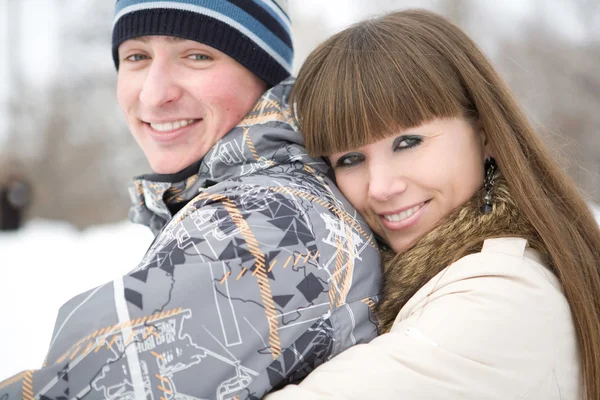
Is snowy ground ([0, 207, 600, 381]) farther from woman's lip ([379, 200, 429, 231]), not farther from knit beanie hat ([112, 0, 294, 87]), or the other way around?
knit beanie hat ([112, 0, 294, 87])

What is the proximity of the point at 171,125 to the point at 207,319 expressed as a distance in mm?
1026

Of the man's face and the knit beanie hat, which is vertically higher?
the knit beanie hat

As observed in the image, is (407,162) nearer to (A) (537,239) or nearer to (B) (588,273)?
(A) (537,239)

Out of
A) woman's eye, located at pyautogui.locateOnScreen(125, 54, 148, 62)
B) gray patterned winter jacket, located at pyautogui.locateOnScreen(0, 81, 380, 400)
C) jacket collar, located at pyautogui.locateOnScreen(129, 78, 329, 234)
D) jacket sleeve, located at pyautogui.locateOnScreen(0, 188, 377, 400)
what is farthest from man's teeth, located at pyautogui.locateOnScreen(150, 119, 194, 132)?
jacket sleeve, located at pyautogui.locateOnScreen(0, 188, 377, 400)

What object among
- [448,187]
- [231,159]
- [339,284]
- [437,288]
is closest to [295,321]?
[339,284]

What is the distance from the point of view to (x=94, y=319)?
4.08 ft

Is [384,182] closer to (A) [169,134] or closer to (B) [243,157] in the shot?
(B) [243,157]

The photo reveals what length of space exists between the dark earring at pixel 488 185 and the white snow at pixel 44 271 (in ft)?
10.0

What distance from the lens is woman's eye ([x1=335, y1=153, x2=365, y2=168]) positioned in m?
1.93

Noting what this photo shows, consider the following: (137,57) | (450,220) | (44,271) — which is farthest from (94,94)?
(450,220)

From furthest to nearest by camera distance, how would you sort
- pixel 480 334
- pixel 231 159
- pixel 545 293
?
pixel 231 159 < pixel 545 293 < pixel 480 334

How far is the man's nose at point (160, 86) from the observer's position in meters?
2.02

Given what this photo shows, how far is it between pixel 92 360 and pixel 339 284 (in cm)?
63

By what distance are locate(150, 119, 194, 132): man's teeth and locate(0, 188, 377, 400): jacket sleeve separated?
2.25 ft
